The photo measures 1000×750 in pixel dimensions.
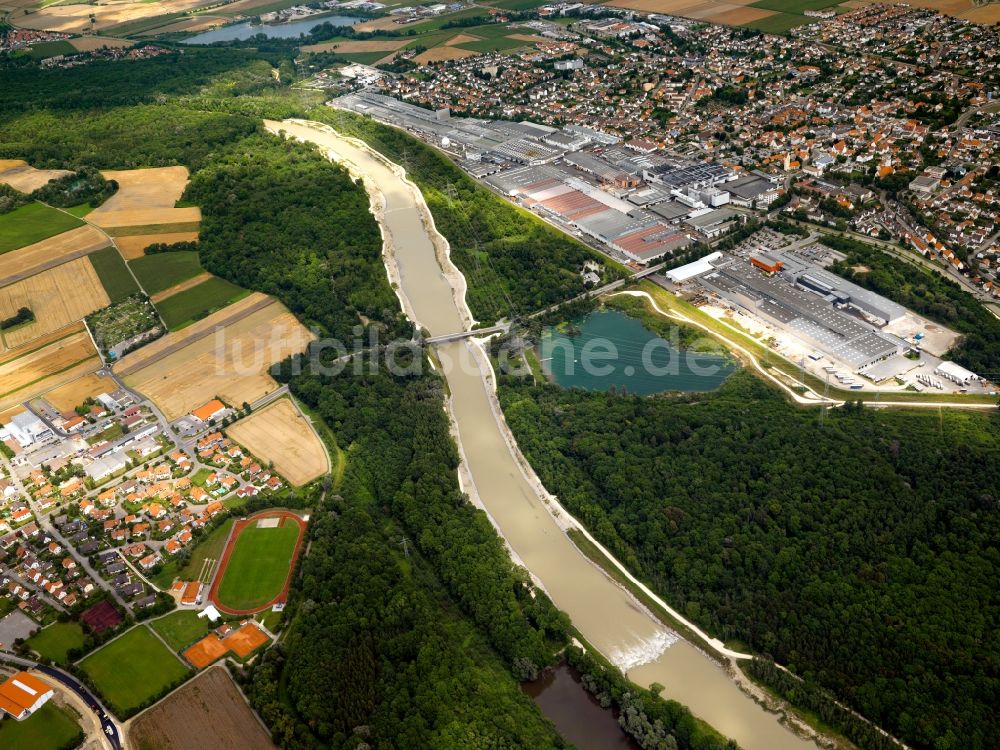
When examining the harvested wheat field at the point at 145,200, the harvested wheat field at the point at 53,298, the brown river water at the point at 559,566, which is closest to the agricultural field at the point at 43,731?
the brown river water at the point at 559,566

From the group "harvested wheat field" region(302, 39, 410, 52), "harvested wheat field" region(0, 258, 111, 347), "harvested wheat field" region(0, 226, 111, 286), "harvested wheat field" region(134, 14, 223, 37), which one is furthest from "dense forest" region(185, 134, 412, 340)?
"harvested wheat field" region(134, 14, 223, 37)

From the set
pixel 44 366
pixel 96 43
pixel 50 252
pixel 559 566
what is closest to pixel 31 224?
pixel 50 252

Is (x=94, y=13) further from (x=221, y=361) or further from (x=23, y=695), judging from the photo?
(x=23, y=695)

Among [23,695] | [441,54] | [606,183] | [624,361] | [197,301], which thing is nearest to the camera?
[23,695]

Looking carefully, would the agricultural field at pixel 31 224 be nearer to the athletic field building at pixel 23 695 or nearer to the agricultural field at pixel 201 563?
the agricultural field at pixel 201 563

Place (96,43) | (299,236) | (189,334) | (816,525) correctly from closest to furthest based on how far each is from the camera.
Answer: (816,525), (189,334), (299,236), (96,43)

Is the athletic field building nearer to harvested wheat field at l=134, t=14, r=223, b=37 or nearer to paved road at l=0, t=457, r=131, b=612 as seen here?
paved road at l=0, t=457, r=131, b=612
